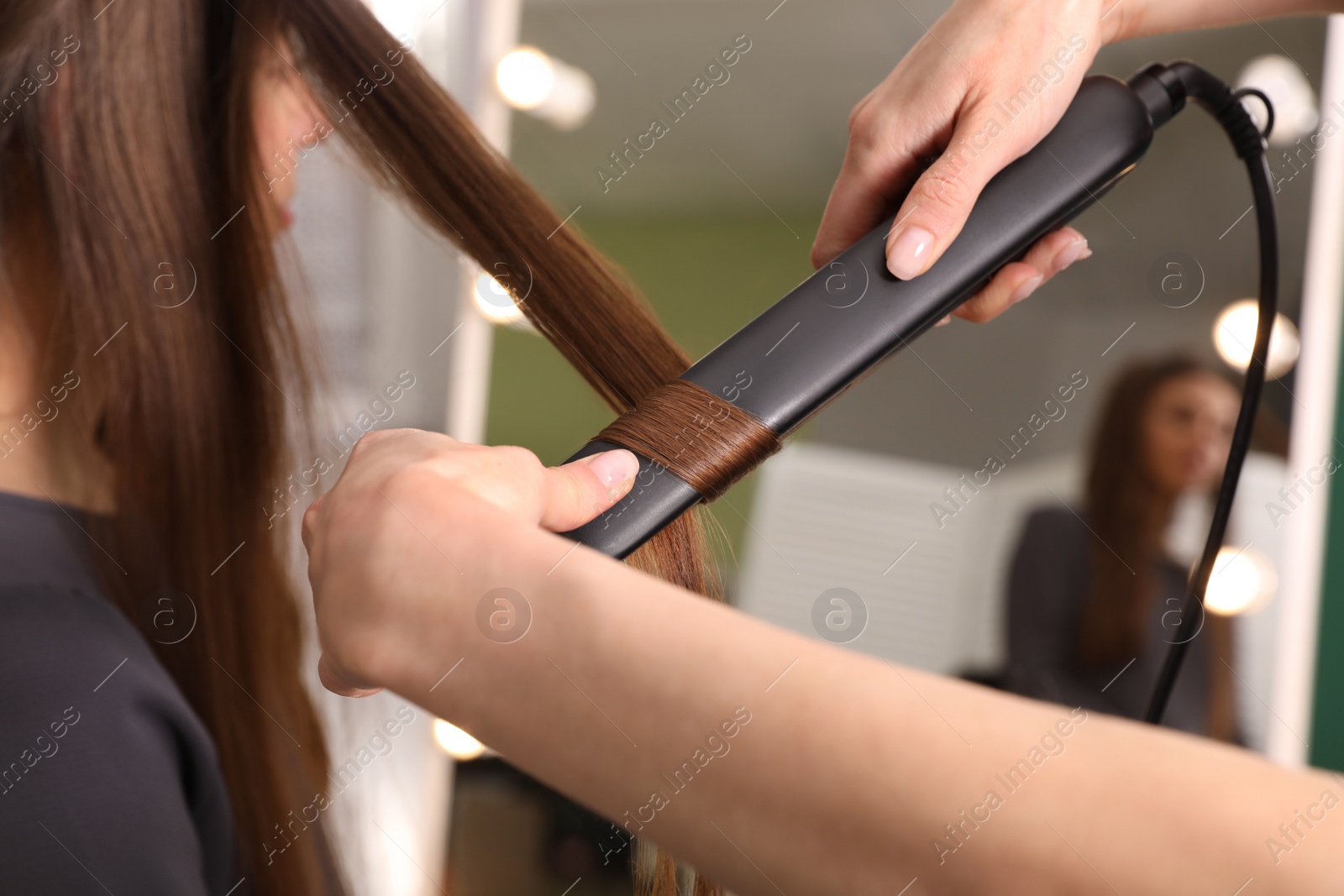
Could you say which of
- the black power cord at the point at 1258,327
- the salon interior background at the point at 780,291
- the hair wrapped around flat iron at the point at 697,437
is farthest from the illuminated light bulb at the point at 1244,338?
the hair wrapped around flat iron at the point at 697,437

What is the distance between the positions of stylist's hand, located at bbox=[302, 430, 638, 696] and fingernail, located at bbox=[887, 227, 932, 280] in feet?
0.71

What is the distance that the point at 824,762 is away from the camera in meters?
0.22

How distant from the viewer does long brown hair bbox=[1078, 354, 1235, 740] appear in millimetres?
1507

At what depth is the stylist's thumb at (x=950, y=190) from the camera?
0.42 m

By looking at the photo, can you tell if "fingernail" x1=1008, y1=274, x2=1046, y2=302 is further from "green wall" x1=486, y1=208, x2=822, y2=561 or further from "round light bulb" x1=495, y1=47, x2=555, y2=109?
"round light bulb" x1=495, y1=47, x2=555, y2=109

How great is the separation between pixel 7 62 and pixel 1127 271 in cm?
169

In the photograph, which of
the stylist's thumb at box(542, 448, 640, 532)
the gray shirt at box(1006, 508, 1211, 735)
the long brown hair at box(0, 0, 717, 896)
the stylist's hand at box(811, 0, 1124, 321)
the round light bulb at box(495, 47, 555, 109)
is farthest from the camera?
the round light bulb at box(495, 47, 555, 109)

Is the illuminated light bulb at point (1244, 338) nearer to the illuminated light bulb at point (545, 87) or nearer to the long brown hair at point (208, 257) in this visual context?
the illuminated light bulb at point (545, 87)

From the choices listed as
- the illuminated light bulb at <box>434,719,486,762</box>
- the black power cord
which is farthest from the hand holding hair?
the illuminated light bulb at <box>434,719,486,762</box>

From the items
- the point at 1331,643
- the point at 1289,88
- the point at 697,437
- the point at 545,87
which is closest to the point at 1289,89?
the point at 1289,88

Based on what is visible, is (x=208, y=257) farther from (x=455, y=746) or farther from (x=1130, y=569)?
(x=1130, y=569)

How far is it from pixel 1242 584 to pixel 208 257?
1.73 m

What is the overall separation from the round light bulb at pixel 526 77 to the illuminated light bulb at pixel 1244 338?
4.52ft

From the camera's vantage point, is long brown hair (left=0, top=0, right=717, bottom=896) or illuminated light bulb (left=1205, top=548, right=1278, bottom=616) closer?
long brown hair (left=0, top=0, right=717, bottom=896)
